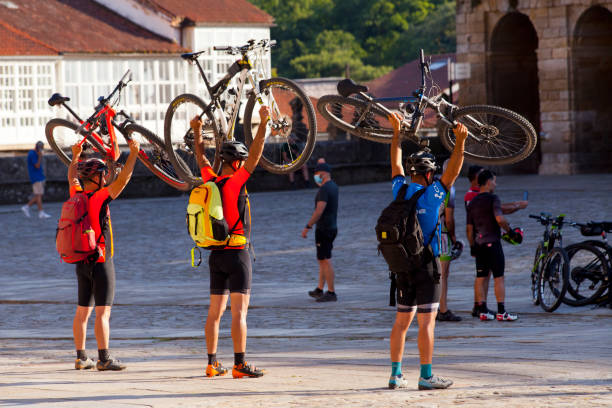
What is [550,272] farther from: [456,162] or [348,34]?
[348,34]

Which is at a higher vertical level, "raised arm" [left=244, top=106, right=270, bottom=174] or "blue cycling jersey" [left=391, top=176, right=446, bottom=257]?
"raised arm" [left=244, top=106, right=270, bottom=174]

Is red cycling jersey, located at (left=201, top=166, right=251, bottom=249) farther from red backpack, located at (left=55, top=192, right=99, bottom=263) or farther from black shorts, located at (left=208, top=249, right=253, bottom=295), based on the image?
red backpack, located at (left=55, top=192, right=99, bottom=263)

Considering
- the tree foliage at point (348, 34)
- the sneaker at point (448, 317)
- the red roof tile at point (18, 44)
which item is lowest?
the sneaker at point (448, 317)

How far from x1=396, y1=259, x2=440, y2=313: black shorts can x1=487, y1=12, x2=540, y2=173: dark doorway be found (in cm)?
2758

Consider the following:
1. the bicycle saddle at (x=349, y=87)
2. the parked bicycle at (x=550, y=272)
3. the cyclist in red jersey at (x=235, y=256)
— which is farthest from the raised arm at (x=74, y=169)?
the parked bicycle at (x=550, y=272)

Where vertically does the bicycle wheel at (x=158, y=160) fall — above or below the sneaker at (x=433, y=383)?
above

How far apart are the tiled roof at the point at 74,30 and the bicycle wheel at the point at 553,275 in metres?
35.0

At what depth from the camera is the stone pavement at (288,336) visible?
810cm

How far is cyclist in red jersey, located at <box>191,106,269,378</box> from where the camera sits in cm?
893

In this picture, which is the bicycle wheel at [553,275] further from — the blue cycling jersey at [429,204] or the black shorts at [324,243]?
the blue cycling jersey at [429,204]

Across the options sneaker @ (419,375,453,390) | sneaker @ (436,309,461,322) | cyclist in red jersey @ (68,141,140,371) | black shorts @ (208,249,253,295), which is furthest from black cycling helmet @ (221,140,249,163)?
sneaker @ (436,309,461,322)

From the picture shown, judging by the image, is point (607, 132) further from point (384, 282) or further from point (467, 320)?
point (467, 320)

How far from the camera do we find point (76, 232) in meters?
9.58

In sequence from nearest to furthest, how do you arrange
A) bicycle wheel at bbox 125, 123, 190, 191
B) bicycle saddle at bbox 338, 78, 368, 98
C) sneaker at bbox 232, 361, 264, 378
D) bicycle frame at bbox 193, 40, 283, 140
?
sneaker at bbox 232, 361, 264, 378
bicycle saddle at bbox 338, 78, 368, 98
bicycle frame at bbox 193, 40, 283, 140
bicycle wheel at bbox 125, 123, 190, 191
